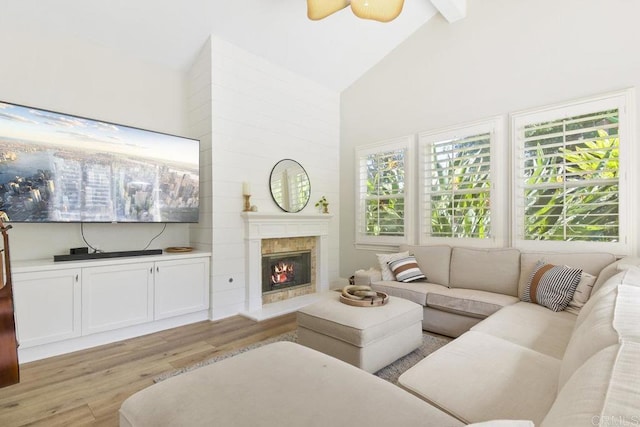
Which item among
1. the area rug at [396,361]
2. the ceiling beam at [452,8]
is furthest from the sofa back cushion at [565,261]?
the ceiling beam at [452,8]

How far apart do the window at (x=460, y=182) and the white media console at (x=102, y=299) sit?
281cm

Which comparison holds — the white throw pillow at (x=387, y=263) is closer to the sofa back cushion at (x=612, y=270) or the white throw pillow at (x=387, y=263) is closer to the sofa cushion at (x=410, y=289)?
the sofa cushion at (x=410, y=289)

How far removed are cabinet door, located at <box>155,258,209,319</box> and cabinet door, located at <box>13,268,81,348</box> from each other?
2.17 ft

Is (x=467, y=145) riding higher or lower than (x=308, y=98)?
lower

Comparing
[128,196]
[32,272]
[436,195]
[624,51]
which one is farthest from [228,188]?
[624,51]

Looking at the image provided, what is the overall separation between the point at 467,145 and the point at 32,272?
4350 mm

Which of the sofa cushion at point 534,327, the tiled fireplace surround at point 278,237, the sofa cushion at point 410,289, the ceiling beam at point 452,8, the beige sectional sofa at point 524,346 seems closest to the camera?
the beige sectional sofa at point 524,346

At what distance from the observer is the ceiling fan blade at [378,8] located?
2.70 m

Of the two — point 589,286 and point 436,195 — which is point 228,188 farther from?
point 589,286

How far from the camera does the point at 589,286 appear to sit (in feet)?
7.65

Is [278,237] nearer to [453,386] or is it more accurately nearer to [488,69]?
[453,386]

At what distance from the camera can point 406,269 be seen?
11.4 ft

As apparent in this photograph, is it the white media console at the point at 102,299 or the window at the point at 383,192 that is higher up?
the window at the point at 383,192

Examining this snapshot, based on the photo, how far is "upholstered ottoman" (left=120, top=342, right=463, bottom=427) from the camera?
3.12 feet
